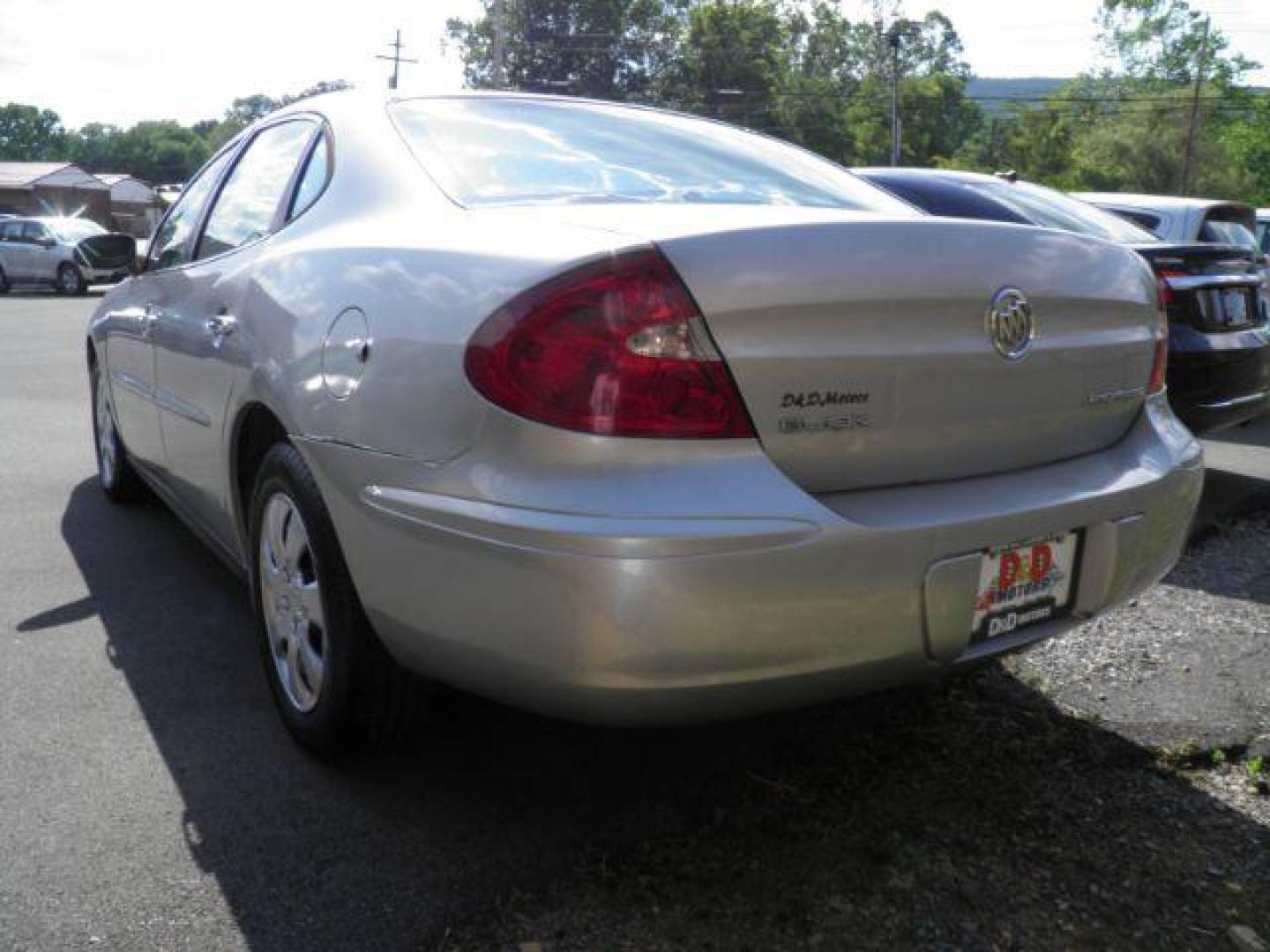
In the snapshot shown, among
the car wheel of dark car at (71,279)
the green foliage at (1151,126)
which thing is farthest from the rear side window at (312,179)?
the green foliage at (1151,126)

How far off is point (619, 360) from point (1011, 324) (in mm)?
833

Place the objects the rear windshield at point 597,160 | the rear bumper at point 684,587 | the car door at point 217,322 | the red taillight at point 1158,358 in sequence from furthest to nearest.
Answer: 1. the car door at point 217,322
2. the red taillight at point 1158,358
3. the rear windshield at point 597,160
4. the rear bumper at point 684,587

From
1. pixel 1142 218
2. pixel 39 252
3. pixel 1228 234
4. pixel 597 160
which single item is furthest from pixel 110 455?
pixel 39 252

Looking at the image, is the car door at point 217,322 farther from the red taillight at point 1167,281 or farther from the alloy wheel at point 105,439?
the red taillight at point 1167,281

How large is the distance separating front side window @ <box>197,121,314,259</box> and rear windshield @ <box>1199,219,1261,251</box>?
5.90 metres

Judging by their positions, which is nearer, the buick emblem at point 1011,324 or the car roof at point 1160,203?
the buick emblem at point 1011,324

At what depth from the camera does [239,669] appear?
3350mm

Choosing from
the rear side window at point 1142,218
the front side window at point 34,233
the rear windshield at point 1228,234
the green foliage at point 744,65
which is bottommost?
the front side window at point 34,233

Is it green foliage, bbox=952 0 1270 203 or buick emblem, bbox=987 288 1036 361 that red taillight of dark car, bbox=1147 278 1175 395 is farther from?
green foliage, bbox=952 0 1270 203

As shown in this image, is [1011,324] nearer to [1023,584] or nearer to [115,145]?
[1023,584]

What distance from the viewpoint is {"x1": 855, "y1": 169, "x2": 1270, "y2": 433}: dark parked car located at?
5199mm

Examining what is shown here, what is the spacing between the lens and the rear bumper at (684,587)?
76.0 inches

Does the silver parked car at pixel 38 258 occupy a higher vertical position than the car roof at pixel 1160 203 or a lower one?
lower

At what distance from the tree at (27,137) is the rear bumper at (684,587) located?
144 m
